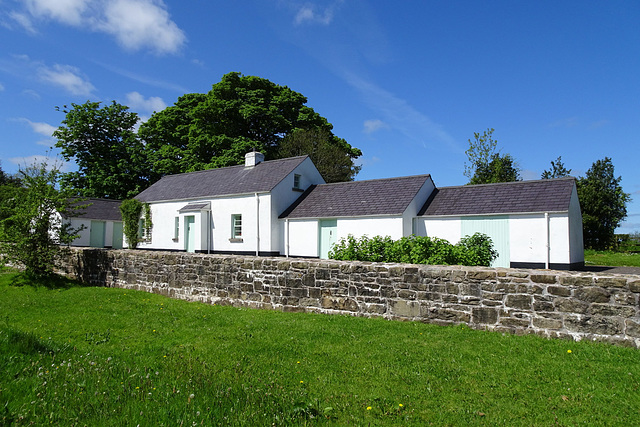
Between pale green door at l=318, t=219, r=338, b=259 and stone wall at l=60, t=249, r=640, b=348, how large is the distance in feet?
35.4

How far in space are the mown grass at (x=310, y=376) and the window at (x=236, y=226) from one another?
52.4 feet

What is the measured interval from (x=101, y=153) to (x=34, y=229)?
1056 inches

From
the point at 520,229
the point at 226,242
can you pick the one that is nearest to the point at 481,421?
the point at 520,229

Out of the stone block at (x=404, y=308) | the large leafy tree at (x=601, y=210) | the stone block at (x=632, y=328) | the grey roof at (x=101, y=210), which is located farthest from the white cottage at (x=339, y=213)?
the large leafy tree at (x=601, y=210)

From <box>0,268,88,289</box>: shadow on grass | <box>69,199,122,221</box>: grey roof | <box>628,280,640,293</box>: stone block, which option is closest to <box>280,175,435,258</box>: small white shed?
<box>0,268,88,289</box>: shadow on grass

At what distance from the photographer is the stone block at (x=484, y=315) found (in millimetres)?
6746

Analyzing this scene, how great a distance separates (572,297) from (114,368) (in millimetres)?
6676

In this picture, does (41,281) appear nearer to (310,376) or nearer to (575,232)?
(310,376)

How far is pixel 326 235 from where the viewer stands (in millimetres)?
21219

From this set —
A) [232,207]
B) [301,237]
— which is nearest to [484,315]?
[301,237]

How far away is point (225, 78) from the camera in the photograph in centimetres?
3631

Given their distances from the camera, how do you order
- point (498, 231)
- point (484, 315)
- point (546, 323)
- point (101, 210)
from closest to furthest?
1. point (546, 323)
2. point (484, 315)
3. point (498, 231)
4. point (101, 210)

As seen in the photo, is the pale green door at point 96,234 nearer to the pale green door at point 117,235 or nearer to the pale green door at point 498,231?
the pale green door at point 117,235

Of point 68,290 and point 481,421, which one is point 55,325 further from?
point 481,421
